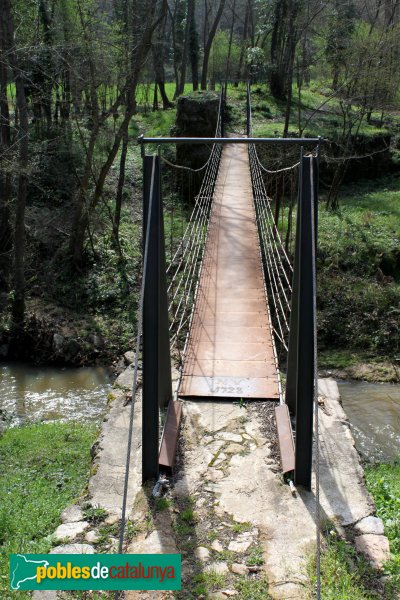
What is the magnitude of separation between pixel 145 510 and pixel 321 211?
886cm

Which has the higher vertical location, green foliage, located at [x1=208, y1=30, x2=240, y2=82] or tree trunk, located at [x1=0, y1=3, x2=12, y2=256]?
green foliage, located at [x1=208, y1=30, x2=240, y2=82]

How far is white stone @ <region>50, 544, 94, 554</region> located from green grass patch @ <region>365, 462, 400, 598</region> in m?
1.32

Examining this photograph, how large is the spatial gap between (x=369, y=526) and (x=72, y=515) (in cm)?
145

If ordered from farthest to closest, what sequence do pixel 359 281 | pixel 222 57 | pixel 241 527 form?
1. pixel 222 57
2. pixel 359 281
3. pixel 241 527

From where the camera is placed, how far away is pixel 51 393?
6.93 meters

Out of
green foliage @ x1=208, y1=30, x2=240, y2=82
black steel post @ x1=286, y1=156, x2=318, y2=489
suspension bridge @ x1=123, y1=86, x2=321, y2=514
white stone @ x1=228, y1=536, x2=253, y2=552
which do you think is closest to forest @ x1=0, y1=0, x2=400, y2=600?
white stone @ x1=228, y1=536, x2=253, y2=552

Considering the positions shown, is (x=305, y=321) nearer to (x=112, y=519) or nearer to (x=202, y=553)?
(x=202, y=553)

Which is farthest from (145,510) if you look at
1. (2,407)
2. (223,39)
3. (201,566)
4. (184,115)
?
(223,39)

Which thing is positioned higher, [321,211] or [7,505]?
[321,211]

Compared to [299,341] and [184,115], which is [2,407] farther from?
[184,115]

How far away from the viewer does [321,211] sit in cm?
1086

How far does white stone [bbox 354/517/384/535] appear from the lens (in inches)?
106

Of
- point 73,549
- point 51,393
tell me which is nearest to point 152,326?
point 73,549

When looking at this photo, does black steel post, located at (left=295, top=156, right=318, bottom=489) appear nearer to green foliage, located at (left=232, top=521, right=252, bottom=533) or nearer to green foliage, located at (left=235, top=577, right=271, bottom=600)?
green foliage, located at (left=232, top=521, right=252, bottom=533)
